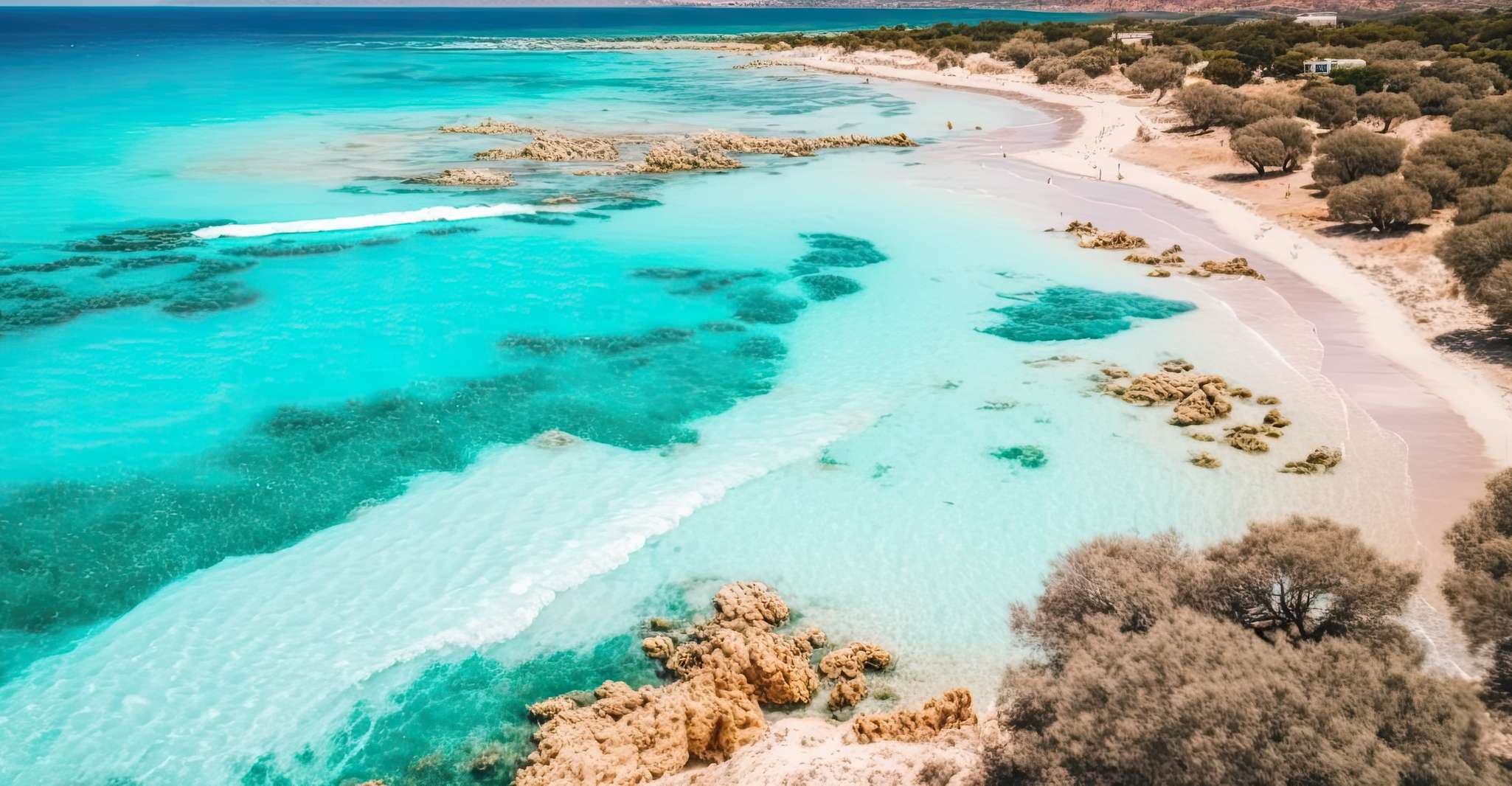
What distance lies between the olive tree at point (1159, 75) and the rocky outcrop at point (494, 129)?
118 feet

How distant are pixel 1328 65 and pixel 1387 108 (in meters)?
15.6

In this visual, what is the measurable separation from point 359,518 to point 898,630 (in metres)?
8.34

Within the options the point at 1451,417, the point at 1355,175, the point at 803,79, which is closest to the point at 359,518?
the point at 1451,417

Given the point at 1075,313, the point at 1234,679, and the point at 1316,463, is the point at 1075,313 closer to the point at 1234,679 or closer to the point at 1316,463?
the point at 1316,463

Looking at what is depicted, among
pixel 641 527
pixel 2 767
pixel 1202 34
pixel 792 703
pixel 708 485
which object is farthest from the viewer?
pixel 1202 34

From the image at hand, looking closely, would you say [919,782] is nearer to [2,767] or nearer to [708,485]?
[708,485]

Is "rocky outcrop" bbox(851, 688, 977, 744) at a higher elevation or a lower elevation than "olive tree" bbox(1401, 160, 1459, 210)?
lower

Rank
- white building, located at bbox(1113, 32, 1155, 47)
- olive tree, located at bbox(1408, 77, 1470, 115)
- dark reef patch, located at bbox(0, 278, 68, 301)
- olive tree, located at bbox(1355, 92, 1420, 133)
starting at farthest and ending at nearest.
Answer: white building, located at bbox(1113, 32, 1155, 47)
olive tree, located at bbox(1408, 77, 1470, 115)
olive tree, located at bbox(1355, 92, 1420, 133)
dark reef patch, located at bbox(0, 278, 68, 301)

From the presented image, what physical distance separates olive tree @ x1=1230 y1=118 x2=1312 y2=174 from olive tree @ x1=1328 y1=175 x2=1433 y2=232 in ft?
22.6

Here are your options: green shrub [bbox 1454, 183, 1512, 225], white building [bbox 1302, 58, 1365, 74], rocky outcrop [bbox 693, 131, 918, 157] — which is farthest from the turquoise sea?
white building [bbox 1302, 58, 1365, 74]

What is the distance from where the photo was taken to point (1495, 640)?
8414 mm

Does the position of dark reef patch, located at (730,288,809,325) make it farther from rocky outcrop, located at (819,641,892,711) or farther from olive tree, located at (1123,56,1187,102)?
olive tree, located at (1123,56,1187,102)

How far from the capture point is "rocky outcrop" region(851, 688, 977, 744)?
9211 millimetres

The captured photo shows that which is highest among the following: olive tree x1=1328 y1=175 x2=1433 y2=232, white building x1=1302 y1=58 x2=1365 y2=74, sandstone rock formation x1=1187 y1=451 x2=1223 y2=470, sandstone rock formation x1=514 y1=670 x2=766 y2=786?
white building x1=1302 y1=58 x2=1365 y2=74
